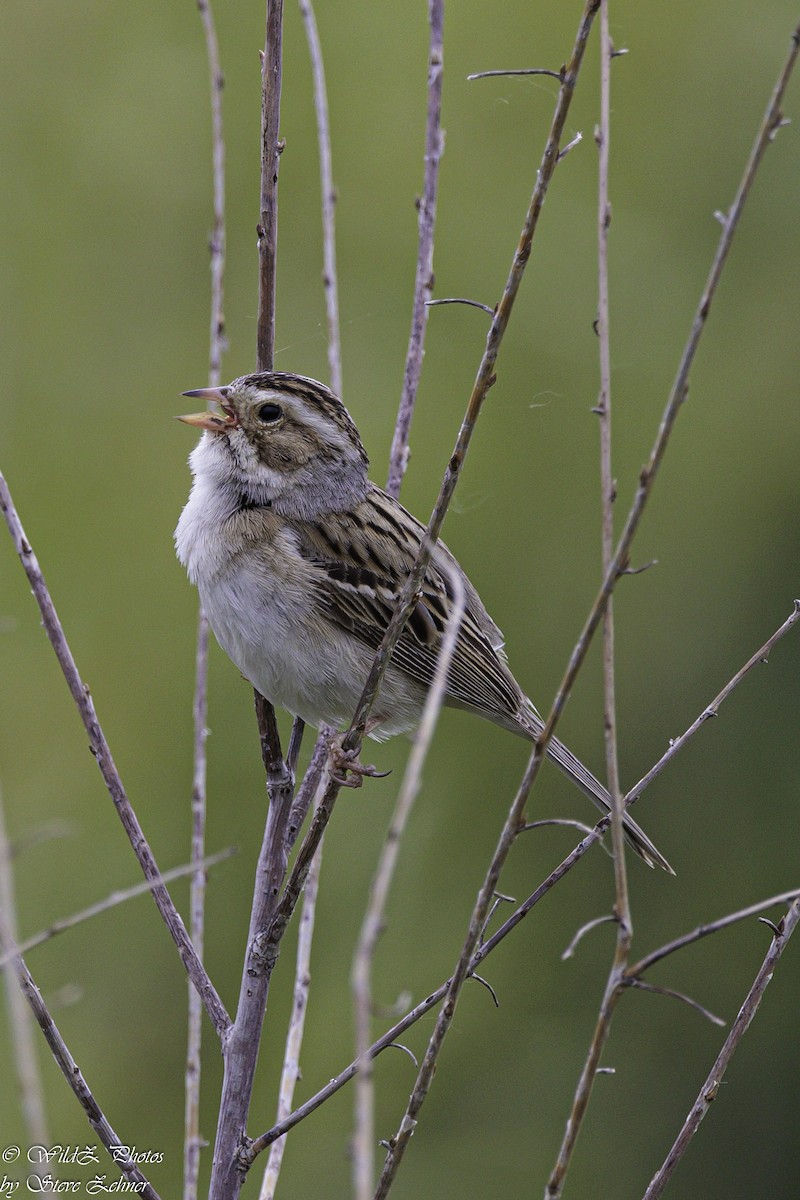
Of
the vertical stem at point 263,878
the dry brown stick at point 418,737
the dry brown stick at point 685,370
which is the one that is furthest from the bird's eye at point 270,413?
the dry brown stick at point 685,370

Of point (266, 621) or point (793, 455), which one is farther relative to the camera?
point (793, 455)

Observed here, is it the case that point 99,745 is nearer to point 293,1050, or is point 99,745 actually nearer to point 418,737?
point 293,1050

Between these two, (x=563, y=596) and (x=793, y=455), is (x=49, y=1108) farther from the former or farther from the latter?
(x=793, y=455)

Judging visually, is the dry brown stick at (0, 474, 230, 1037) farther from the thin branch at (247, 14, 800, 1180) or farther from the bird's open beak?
the bird's open beak

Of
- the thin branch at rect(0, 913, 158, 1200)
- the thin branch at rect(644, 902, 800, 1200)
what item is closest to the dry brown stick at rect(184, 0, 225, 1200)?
the thin branch at rect(0, 913, 158, 1200)

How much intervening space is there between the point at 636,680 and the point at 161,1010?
2.75 m

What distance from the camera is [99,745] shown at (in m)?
2.63

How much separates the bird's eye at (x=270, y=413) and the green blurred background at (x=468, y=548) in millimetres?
2617

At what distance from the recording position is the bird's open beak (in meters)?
3.49

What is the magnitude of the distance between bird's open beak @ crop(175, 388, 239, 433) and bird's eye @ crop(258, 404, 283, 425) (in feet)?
0.24

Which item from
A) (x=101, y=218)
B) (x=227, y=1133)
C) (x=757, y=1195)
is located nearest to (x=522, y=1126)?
(x=757, y=1195)

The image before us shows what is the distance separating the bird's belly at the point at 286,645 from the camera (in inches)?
135

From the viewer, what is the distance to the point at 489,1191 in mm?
6445

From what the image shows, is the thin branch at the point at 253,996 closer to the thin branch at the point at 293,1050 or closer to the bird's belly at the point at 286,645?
the thin branch at the point at 293,1050
